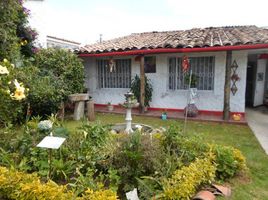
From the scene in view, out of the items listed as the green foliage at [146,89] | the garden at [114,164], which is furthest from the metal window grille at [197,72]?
the garden at [114,164]

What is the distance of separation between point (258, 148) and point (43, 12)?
11541 mm

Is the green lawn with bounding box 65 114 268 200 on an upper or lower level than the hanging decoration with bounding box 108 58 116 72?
lower

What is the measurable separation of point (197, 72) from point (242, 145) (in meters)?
4.55

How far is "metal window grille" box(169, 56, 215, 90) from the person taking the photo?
10.1 m

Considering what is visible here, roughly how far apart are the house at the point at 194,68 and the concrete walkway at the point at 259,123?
675mm

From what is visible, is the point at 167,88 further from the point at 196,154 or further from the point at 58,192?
the point at 58,192

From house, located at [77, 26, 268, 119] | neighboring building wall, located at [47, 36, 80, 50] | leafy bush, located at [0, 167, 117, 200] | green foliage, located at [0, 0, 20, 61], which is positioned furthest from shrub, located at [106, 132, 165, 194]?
neighboring building wall, located at [47, 36, 80, 50]

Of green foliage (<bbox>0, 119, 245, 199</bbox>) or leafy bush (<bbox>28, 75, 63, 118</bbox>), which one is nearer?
green foliage (<bbox>0, 119, 245, 199</bbox>)

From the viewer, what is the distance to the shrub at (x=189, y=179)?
3375mm

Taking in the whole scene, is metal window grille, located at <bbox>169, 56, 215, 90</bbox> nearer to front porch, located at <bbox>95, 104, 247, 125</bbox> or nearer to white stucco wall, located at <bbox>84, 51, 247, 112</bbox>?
white stucco wall, located at <bbox>84, 51, 247, 112</bbox>

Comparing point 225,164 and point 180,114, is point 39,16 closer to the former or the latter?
point 180,114

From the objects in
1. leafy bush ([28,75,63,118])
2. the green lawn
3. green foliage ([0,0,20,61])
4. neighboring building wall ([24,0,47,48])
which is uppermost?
neighboring building wall ([24,0,47,48])

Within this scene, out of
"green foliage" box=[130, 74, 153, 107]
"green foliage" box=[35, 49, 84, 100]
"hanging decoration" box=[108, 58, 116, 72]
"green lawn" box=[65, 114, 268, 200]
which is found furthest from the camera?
"hanging decoration" box=[108, 58, 116, 72]

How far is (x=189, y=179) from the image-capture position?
3.67 meters
